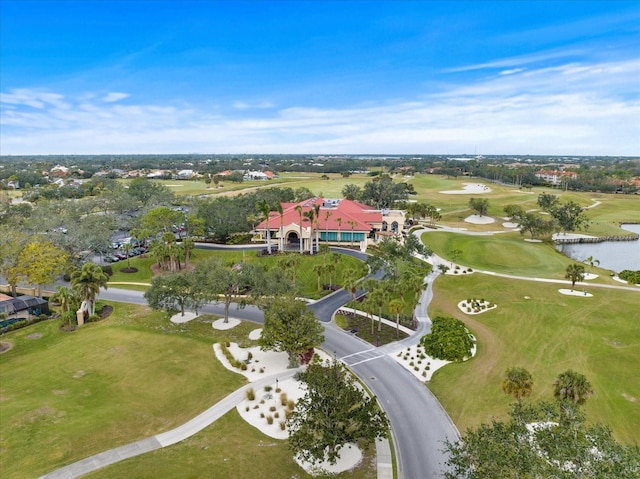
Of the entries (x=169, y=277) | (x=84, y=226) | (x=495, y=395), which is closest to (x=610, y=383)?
(x=495, y=395)

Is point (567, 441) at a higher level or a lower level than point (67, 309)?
higher

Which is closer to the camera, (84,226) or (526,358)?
(526,358)

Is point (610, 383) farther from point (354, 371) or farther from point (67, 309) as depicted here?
point (67, 309)

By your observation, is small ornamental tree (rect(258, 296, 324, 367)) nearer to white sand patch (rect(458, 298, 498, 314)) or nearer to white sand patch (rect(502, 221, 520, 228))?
white sand patch (rect(458, 298, 498, 314))

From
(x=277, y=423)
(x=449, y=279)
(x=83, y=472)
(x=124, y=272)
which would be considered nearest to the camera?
(x=83, y=472)

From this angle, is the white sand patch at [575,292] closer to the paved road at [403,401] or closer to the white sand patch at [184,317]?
the paved road at [403,401]

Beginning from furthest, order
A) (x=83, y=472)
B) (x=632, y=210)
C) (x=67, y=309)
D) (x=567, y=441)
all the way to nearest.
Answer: (x=632, y=210) → (x=67, y=309) → (x=83, y=472) → (x=567, y=441)

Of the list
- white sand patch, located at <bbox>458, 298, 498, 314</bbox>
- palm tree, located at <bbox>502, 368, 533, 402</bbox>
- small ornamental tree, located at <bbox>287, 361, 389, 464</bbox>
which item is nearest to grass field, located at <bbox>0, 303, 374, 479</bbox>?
small ornamental tree, located at <bbox>287, 361, 389, 464</bbox>
